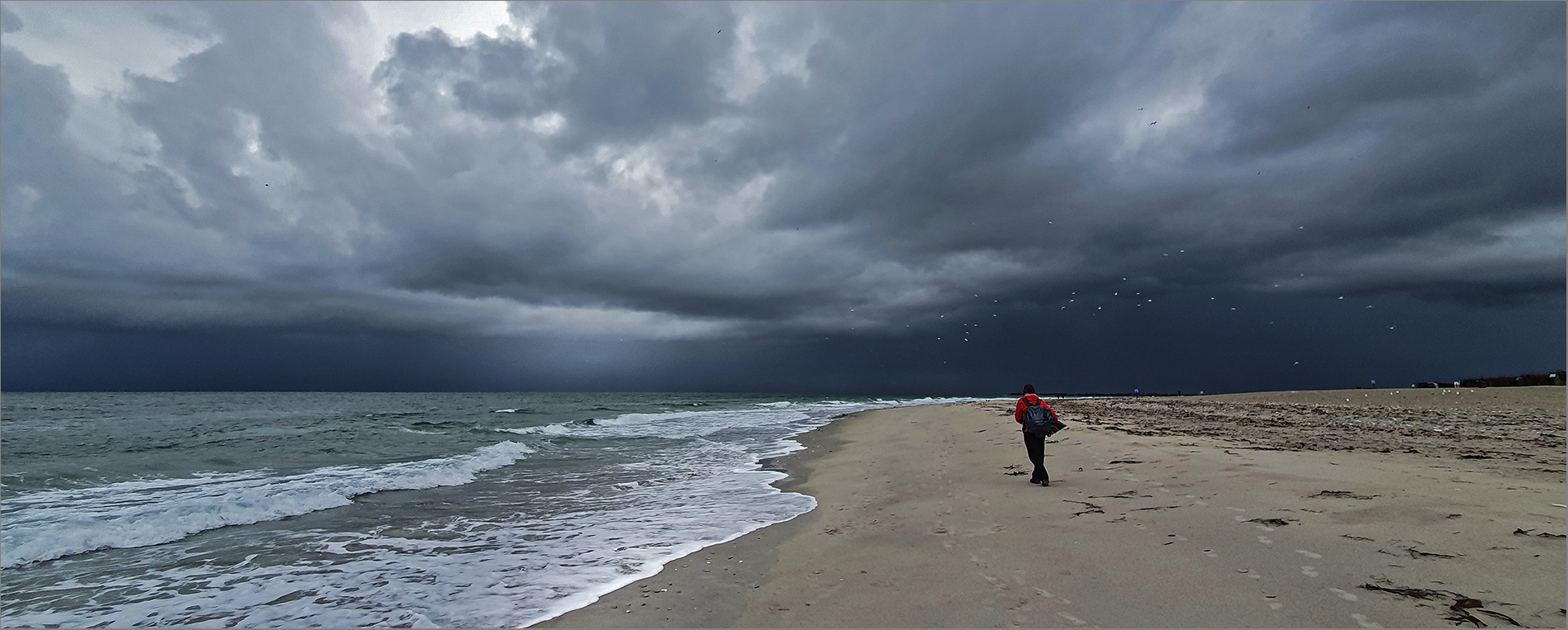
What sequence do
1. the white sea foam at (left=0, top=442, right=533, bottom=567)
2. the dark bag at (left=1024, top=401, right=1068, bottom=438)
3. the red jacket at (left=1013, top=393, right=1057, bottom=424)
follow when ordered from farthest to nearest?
the red jacket at (left=1013, top=393, right=1057, bottom=424) → the dark bag at (left=1024, top=401, right=1068, bottom=438) → the white sea foam at (left=0, top=442, right=533, bottom=567)

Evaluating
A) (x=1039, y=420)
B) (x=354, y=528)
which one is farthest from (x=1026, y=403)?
(x=354, y=528)

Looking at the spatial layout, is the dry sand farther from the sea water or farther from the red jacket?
the sea water

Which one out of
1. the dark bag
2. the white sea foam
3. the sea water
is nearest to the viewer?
the sea water

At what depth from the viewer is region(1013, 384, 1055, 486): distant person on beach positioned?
380 inches

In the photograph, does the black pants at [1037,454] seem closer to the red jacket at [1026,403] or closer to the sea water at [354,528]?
the red jacket at [1026,403]

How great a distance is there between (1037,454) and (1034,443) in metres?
0.19

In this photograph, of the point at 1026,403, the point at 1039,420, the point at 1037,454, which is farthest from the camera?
the point at 1026,403

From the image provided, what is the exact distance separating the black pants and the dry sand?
0.32 meters

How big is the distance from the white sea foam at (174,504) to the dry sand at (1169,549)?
922 cm

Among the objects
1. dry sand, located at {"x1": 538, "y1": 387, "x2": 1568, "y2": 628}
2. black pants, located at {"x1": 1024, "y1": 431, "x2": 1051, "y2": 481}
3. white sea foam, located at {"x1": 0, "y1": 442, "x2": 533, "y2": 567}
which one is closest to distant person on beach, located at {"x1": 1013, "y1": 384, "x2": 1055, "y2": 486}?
black pants, located at {"x1": 1024, "y1": 431, "x2": 1051, "y2": 481}

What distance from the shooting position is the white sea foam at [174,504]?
359 inches

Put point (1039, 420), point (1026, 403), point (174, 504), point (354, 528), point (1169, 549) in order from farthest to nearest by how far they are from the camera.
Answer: point (174, 504) < point (1026, 403) < point (1039, 420) < point (354, 528) < point (1169, 549)

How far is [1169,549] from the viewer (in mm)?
5773

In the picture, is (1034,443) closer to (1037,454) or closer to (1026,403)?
(1037,454)
